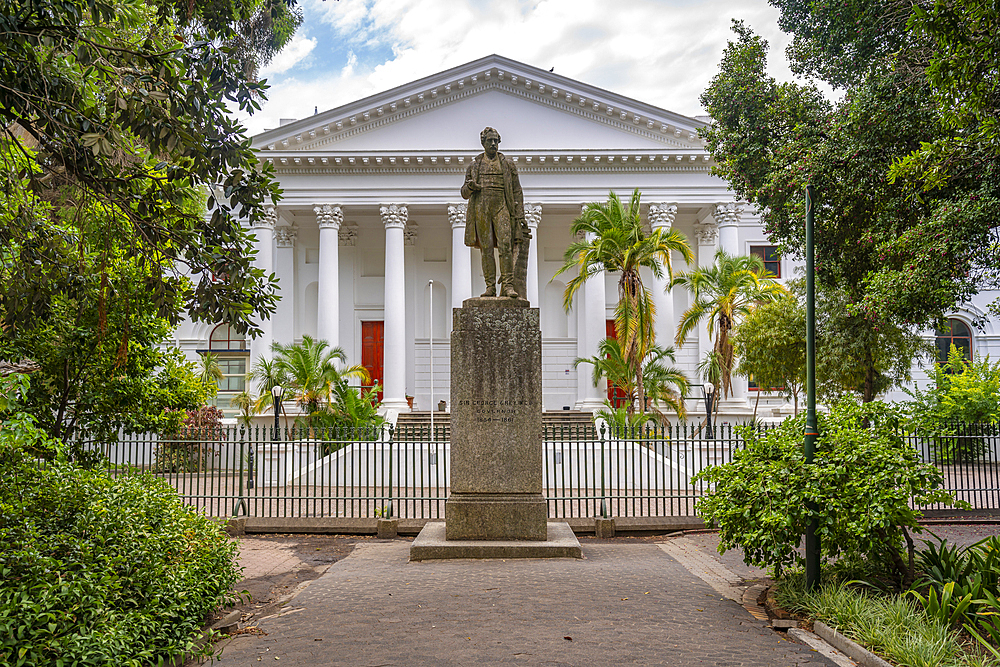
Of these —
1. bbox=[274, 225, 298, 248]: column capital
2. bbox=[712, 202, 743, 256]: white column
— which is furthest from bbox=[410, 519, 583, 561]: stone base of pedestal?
bbox=[274, 225, 298, 248]: column capital

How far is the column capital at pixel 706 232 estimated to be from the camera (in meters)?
33.1

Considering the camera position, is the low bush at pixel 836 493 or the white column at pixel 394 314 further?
the white column at pixel 394 314

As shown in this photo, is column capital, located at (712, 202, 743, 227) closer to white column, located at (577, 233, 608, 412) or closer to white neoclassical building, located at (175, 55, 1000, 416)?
white neoclassical building, located at (175, 55, 1000, 416)

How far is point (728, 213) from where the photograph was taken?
2998 centimetres

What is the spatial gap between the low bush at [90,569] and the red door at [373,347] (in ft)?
94.1

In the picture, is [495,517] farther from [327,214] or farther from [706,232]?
[706,232]

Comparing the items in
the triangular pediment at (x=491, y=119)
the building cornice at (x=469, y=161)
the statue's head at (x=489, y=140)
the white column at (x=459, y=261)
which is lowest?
the statue's head at (x=489, y=140)

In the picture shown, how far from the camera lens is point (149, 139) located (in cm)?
535

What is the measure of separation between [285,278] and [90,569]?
29.8 metres

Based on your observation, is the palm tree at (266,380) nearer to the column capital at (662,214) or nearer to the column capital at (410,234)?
the column capital at (410,234)

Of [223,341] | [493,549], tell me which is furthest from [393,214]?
[493,549]

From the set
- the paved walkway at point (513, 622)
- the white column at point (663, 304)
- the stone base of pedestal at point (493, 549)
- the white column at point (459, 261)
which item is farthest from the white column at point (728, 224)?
the paved walkway at point (513, 622)

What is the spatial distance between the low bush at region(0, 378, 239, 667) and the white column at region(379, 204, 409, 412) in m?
23.0

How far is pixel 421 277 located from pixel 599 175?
9.89 m
